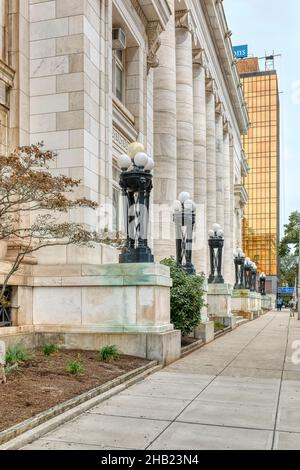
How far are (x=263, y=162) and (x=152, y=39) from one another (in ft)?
317

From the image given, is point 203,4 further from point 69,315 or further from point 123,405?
point 123,405

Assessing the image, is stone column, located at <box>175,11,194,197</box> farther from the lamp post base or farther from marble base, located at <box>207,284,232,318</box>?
the lamp post base

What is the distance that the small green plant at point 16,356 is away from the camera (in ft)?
31.5

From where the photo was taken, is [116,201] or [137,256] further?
[116,201]

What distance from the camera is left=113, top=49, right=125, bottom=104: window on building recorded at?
62.4 ft

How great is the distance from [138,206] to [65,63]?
4155 millimetres

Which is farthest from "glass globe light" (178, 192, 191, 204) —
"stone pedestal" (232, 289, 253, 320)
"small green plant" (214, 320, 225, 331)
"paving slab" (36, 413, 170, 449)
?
"stone pedestal" (232, 289, 253, 320)

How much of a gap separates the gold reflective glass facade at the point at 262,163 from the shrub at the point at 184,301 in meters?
99.2

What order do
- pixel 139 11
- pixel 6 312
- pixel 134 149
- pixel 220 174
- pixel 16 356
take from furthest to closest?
pixel 220 174, pixel 139 11, pixel 134 149, pixel 6 312, pixel 16 356

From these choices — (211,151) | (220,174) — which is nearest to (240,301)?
(211,151)

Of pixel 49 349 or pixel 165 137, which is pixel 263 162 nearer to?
pixel 165 137

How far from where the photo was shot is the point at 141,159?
12.4 metres

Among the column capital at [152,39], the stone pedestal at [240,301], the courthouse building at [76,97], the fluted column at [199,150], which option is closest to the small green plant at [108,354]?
the courthouse building at [76,97]

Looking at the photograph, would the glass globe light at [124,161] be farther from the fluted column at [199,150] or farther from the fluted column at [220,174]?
the fluted column at [220,174]
